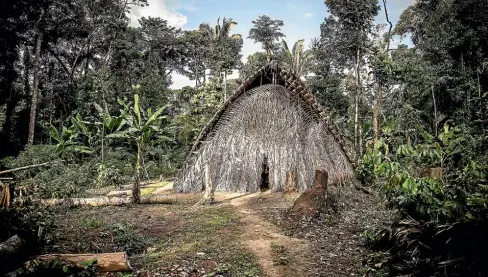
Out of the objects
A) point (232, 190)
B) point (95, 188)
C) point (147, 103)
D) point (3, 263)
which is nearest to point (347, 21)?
point (147, 103)

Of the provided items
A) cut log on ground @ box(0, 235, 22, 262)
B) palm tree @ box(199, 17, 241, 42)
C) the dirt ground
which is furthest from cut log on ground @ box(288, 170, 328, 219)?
palm tree @ box(199, 17, 241, 42)

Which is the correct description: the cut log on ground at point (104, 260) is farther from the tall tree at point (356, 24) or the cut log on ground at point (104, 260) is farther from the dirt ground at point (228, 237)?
the tall tree at point (356, 24)

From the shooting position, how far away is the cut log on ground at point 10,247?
416 centimetres

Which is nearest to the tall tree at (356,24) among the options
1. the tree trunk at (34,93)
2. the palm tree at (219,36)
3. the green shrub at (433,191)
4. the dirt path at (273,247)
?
the palm tree at (219,36)

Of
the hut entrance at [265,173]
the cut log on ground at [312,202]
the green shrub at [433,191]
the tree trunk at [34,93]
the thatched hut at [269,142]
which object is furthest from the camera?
the tree trunk at [34,93]

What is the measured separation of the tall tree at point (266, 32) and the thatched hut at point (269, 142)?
25.3 meters

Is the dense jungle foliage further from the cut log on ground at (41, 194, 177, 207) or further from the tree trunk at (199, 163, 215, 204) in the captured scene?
the tree trunk at (199, 163, 215, 204)

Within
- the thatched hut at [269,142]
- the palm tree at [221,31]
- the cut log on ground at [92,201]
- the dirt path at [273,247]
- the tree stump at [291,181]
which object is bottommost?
the dirt path at [273,247]

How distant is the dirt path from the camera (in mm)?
4949

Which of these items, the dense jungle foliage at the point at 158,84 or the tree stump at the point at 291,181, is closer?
the tree stump at the point at 291,181

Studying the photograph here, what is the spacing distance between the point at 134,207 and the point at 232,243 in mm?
4400

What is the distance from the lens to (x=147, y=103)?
22.5m

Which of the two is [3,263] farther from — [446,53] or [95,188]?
[446,53]

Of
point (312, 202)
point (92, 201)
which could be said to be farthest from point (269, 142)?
point (92, 201)
